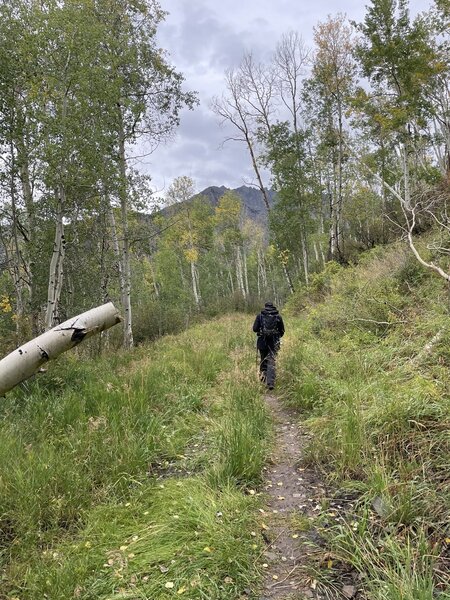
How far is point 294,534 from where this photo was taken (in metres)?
2.71

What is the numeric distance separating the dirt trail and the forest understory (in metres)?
0.01

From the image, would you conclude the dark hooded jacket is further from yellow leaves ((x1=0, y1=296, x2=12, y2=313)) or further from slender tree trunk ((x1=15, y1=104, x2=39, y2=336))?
yellow leaves ((x1=0, y1=296, x2=12, y2=313))

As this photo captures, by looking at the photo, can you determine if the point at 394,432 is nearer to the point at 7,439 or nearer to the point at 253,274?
the point at 7,439

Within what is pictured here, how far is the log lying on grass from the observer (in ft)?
6.50

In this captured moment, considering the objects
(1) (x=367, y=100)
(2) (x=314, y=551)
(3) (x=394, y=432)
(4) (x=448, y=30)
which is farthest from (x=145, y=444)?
(4) (x=448, y=30)

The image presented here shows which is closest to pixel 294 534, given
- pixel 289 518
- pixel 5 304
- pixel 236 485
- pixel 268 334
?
pixel 289 518

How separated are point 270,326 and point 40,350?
552 cm

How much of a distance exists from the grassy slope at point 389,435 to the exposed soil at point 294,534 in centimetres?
11

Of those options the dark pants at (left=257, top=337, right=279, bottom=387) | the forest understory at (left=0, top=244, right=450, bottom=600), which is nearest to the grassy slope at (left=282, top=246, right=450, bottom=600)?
the forest understory at (left=0, top=244, right=450, bottom=600)

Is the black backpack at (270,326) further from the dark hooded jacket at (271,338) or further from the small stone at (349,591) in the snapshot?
the small stone at (349,591)

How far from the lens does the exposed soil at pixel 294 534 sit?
2205 millimetres

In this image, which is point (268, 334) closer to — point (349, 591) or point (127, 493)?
point (127, 493)

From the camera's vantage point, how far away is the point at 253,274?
48344 millimetres

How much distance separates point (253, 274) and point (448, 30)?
33575 millimetres
